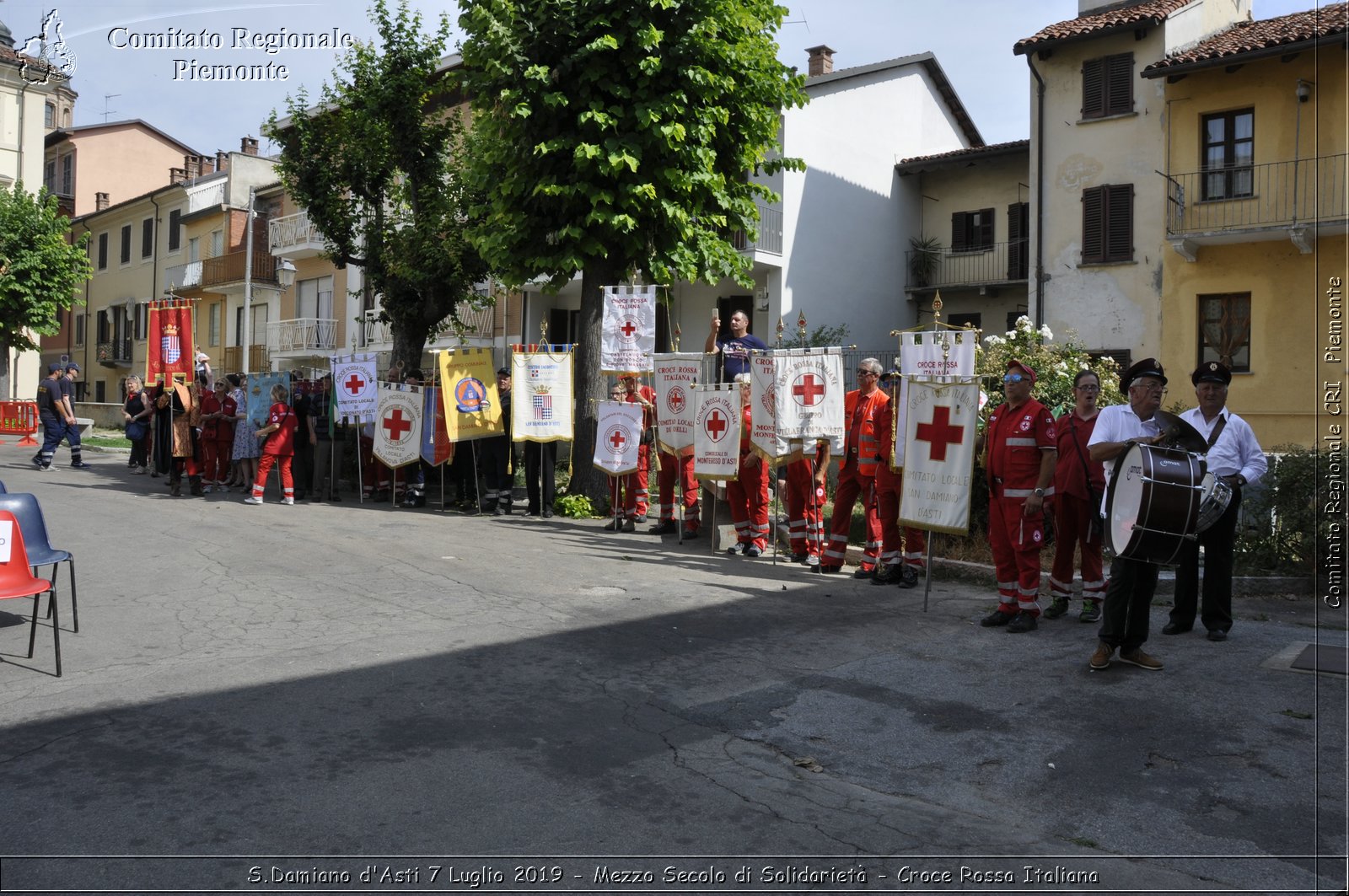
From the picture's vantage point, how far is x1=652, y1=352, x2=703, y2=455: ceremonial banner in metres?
13.3

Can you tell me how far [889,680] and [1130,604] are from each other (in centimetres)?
168

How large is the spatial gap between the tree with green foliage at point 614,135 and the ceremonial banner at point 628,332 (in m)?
1.04

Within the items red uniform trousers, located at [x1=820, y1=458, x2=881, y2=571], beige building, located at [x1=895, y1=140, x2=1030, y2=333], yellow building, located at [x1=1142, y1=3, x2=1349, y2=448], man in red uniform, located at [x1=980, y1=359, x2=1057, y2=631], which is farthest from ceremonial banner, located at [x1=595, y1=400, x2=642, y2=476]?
beige building, located at [x1=895, y1=140, x2=1030, y2=333]

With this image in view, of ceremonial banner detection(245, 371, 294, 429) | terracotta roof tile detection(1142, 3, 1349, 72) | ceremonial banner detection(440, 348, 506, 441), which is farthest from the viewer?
terracotta roof tile detection(1142, 3, 1349, 72)

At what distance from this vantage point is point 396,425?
17.0 m

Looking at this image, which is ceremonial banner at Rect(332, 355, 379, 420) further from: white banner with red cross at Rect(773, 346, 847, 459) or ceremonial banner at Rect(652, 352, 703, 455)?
white banner with red cross at Rect(773, 346, 847, 459)

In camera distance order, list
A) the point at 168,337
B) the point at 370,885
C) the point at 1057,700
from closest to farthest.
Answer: the point at 370,885
the point at 1057,700
the point at 168,337

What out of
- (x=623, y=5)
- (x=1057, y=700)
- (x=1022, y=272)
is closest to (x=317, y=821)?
(x=1057, y=700)

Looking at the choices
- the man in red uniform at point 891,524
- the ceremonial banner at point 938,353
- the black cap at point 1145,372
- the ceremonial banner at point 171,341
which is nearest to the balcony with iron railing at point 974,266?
the ceremonial banner at point 938,353

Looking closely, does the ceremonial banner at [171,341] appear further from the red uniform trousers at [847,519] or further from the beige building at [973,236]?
the beige building at [973,236]

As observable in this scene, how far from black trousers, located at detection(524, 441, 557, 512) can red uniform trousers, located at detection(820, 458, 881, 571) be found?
5.71m

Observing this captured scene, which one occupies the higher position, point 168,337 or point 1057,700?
point 168,337

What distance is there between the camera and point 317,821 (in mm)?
4492

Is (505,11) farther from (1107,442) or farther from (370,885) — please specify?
(370,885)
